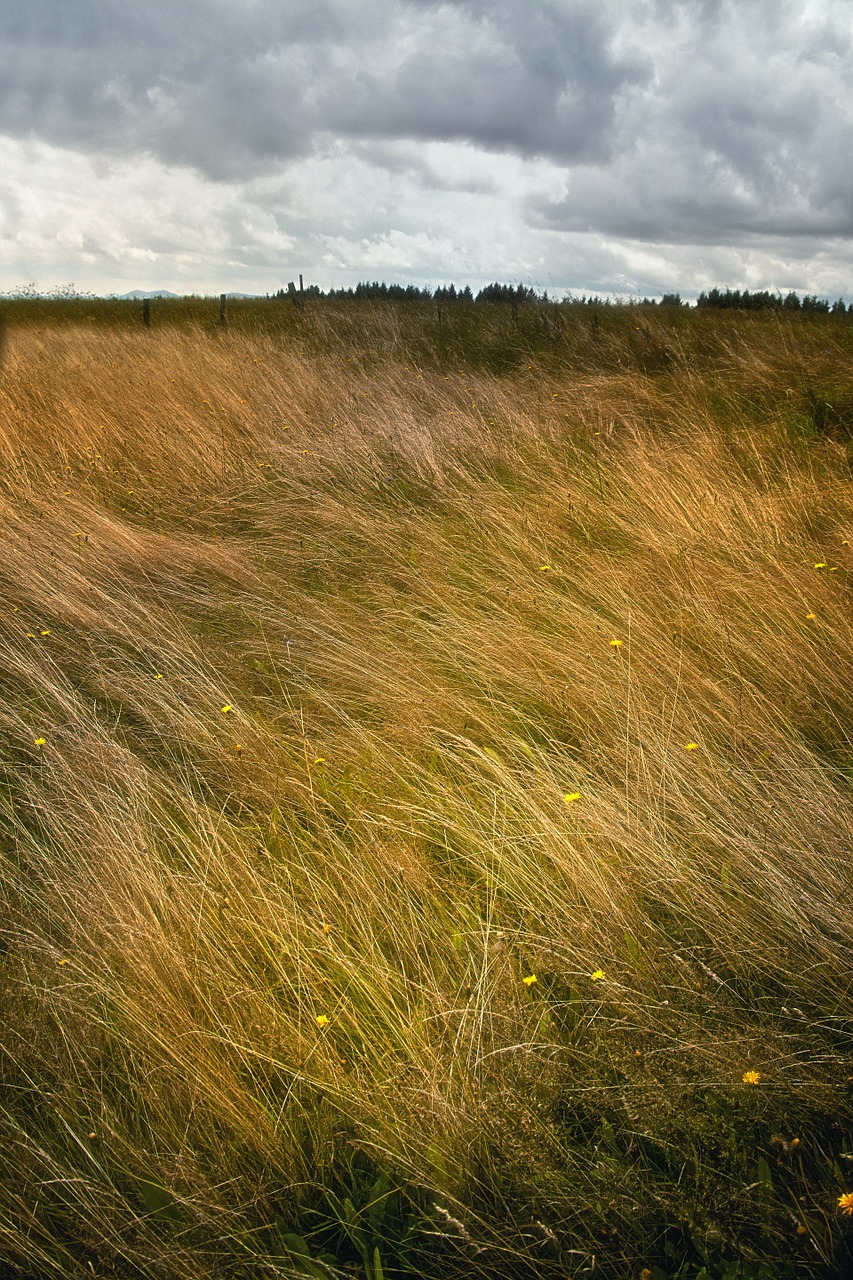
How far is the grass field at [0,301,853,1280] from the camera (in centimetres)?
138

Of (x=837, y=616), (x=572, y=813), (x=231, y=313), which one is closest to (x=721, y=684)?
(x=837, y=616)

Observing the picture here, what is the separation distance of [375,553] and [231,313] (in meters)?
14.4

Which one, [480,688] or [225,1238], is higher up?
[480,688]

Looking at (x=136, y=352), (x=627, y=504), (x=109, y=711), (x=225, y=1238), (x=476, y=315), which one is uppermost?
(x=476, y=315)

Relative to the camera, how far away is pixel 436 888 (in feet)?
6.53

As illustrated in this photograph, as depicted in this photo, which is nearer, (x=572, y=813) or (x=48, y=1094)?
(x=48, y=1094)

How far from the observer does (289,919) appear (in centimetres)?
186

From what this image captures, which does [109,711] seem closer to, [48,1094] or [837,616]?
[48,1094]

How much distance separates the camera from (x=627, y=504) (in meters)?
4.30

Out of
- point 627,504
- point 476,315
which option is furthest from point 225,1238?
point 476,315

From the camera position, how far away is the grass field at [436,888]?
1.38m

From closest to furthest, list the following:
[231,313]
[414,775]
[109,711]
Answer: [414,775] < [109,711] < [231,313]

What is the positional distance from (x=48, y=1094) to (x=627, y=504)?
363 cm

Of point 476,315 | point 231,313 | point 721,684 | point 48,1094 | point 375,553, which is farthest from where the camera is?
point 231,313
